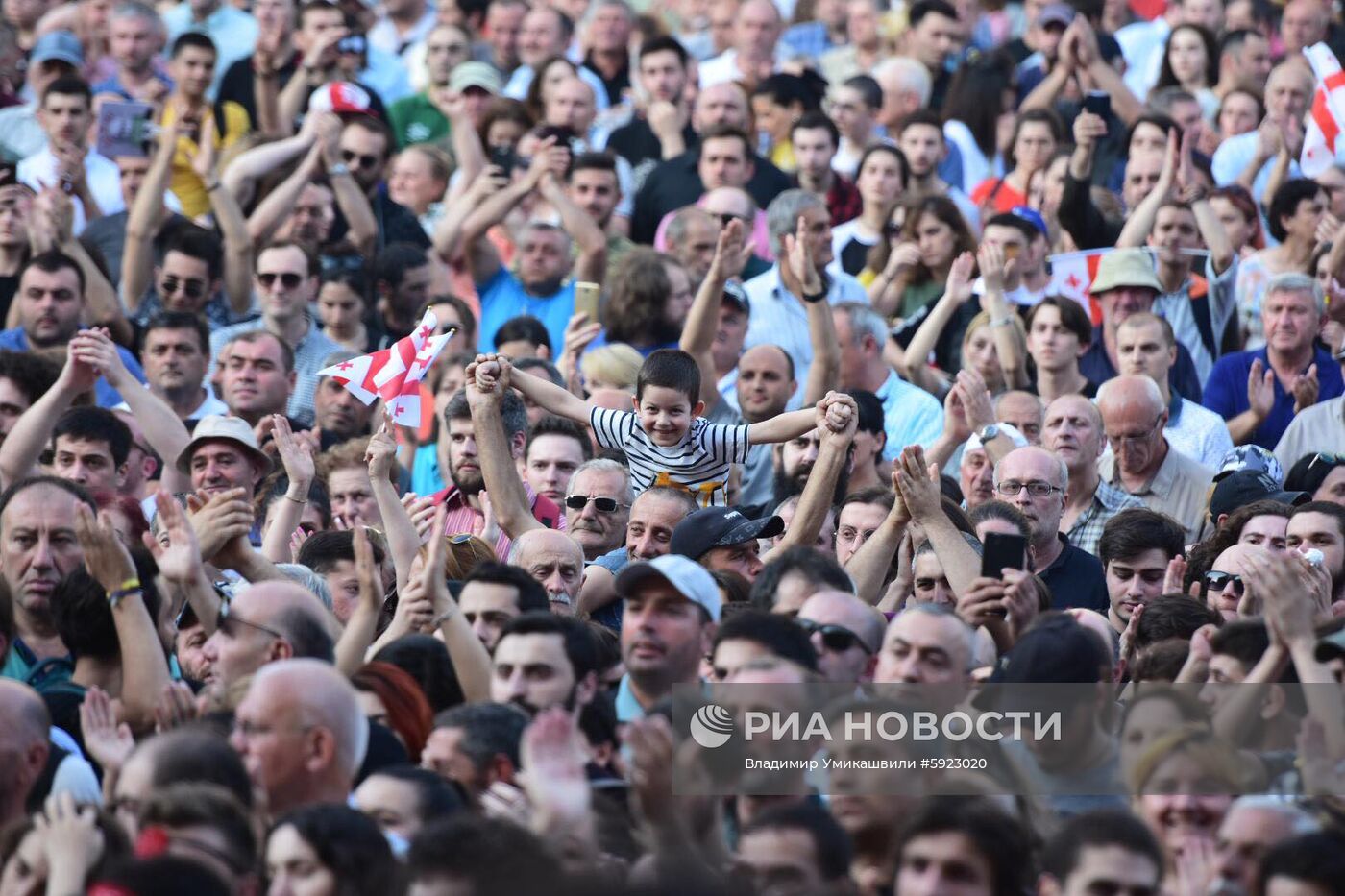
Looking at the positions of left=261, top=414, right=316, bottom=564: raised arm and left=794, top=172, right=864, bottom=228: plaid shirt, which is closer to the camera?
left=261, top=414, right=316, bottom=564: raised arm

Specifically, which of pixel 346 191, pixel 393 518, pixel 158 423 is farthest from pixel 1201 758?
pixel 346 191

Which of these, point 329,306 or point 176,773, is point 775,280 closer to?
point 329,306

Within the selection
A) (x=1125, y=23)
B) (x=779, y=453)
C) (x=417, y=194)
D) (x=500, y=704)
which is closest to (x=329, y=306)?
(x=417, y=194)

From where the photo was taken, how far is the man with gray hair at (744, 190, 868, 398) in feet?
40.1

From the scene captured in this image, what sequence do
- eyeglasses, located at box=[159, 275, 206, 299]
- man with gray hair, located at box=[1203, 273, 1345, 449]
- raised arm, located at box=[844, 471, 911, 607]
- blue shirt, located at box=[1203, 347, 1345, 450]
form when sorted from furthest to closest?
1. eyeglasses, located at box=[159, 275, 206, 299]
2. blue shirt, located at box=[1203, 347, 1345, 450]
3. man with gray hair, located at box=[1203, 273, 1345, 449]
4. raised arm, located at box=[844, 471, 911, 607]

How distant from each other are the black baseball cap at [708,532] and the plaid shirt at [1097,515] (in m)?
1.91

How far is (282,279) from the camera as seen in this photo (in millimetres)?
12062

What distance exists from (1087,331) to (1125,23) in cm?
637

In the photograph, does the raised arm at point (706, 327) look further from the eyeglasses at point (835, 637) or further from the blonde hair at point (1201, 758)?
the blonde hair at point (1201, 758)

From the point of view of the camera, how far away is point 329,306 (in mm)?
12414

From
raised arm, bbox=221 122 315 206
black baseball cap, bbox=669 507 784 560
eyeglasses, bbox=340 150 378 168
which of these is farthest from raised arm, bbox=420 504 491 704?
eyeglasses, bbox=340 150 378 168

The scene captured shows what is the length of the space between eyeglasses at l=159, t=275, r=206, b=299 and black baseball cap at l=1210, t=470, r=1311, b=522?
5062mm

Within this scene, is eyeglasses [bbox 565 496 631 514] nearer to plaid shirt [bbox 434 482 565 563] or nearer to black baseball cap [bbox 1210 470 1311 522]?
plaid shirt [bbox 434 482 565 563]

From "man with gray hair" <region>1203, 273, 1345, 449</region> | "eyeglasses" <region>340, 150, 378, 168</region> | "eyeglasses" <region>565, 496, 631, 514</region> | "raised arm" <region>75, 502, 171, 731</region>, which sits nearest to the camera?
"raised arm" <region>75, 502, 171, 731</region>
